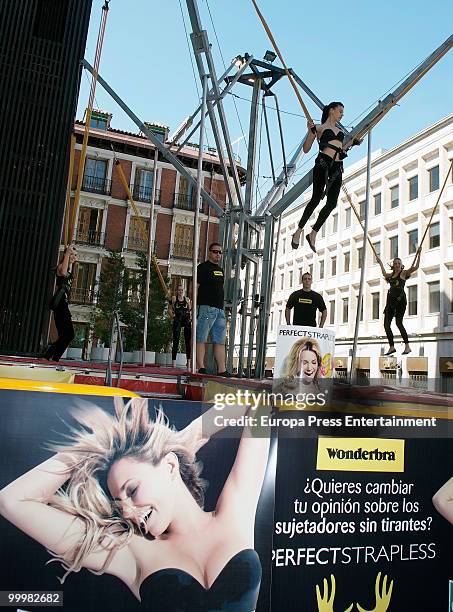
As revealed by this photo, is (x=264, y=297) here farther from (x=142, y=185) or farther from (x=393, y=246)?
(x=142, y=185)

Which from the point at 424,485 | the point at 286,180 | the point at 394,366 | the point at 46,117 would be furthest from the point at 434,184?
the point at 424,485

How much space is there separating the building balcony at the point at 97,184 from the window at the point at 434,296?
19.4m

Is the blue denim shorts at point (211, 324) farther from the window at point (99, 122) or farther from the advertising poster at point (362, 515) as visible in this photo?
the window at point (99, 122)

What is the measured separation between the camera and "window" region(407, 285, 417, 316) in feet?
82.8

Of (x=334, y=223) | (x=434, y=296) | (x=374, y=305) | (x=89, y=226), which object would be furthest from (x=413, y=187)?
(x=89, y=226)

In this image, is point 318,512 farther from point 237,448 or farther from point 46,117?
point 46,117

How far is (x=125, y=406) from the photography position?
89.0 inches

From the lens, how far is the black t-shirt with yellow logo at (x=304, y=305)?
273 inches

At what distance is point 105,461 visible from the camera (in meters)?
2.20

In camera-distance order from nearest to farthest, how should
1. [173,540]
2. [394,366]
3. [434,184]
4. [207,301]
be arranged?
[173,540] → [207,301] → [394,366] → [434,184]

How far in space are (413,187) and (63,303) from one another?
2305 cm

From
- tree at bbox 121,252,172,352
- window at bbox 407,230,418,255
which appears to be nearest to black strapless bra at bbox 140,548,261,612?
tree at bbox 121,252,172,352

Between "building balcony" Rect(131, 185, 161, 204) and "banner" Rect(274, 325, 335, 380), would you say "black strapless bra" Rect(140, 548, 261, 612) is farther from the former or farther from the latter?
"building balcony" Rect(131, 185, 161, 204)

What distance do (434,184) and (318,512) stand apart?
25257 mm
